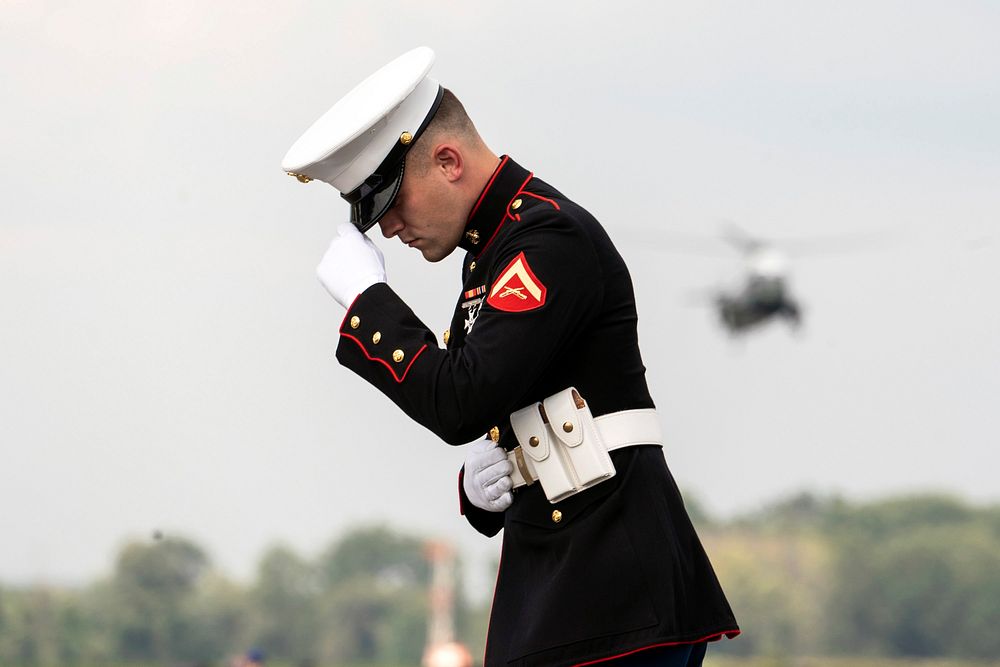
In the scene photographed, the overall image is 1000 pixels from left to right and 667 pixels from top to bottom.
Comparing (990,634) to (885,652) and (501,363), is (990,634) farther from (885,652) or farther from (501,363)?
(501,363)

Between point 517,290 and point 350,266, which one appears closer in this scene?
point 517,290

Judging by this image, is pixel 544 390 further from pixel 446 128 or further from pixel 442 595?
pixel 442 595

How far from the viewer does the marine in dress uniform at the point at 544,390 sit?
346 centimetres

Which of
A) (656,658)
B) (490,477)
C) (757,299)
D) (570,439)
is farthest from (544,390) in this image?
(757,299)

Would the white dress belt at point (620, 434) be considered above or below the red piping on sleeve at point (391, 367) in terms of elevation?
below

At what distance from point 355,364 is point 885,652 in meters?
79.6

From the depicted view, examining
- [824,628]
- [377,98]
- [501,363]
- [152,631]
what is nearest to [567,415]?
[501,363]

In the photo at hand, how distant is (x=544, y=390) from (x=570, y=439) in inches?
5.7

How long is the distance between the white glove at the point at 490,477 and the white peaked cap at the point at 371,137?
0.59 metres

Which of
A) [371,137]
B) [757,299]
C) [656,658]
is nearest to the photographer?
[656,658]

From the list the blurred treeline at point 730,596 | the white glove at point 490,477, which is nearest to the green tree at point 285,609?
the blurred treeline at point 730,596

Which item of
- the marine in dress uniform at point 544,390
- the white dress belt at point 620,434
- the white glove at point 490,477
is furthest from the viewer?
the white glove at point 490,477

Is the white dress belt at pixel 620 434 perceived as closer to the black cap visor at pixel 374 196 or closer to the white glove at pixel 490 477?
the white glove at pixel 490 477

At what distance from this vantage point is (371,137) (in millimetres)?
3727
